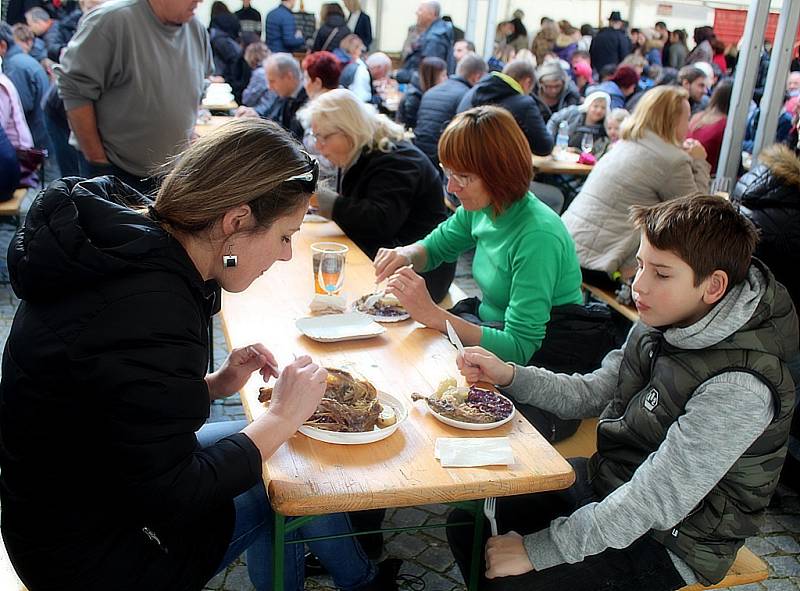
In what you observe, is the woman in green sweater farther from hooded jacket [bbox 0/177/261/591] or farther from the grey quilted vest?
hooded jacket [bbox 0/177/261/591]

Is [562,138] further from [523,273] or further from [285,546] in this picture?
[285,546]

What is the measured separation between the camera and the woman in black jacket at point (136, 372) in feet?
4.10

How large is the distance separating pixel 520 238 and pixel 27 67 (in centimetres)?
550

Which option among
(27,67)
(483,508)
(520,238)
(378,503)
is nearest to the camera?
(378,503)

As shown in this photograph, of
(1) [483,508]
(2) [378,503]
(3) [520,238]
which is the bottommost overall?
(1) [483,508]

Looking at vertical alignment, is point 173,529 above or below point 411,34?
below

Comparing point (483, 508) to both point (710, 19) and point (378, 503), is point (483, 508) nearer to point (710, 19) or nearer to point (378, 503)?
point (378, 503)

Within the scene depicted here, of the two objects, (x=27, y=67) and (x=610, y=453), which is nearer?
(x=610, y=453)

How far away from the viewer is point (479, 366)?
1849 millimetres

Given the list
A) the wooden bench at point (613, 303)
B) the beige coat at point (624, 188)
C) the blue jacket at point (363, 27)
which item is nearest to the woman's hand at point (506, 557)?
the wooden bench at point (613, 303)

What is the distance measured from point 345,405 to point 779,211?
207cm

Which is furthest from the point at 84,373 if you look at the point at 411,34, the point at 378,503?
the point at 411,34

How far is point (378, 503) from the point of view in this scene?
139cm

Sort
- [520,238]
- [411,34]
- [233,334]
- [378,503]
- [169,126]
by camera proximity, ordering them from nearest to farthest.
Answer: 1. [378,503]
2. [233,334]
3. [520,238]
4. [169,126]
5. [411,34]
